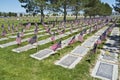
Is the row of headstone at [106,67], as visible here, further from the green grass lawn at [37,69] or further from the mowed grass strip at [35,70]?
the mowed grass strip at [35,70]

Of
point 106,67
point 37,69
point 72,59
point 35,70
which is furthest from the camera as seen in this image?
point 72,59

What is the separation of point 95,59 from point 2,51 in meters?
5.01

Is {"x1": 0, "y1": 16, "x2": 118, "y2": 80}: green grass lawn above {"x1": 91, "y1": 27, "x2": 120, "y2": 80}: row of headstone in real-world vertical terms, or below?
above

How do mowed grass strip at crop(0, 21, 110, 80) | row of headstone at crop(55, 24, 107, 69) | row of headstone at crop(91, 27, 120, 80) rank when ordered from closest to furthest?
mowed grass strip at crop(0, 21, 110, 80) → row of headstone at crop(91, 27, 120, 80) → row of headstone at crop(55, 24, 107, 69)

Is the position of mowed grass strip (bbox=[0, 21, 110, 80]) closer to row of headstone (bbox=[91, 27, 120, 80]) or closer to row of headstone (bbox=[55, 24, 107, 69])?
row of headstone (bbox=[55, 24, 107, 69])

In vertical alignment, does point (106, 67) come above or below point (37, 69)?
below

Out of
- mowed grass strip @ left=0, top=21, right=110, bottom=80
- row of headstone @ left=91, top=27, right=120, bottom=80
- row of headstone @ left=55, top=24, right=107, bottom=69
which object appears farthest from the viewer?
row of headstone @ left=55, top=24, right=107, bottom=69

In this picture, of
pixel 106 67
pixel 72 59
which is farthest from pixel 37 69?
pixel 106 67

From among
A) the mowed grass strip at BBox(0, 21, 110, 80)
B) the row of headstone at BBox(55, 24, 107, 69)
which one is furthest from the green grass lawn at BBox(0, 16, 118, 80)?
the row of headstone at BBox(55, 24, 107, 69)

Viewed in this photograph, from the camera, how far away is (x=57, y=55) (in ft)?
30.6

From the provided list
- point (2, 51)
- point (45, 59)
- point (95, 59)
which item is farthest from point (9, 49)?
point (95, 59)

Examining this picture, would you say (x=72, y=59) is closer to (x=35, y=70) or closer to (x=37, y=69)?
(x=37, y=69)

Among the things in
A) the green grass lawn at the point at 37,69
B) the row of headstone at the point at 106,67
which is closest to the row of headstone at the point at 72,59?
the green grass lawn at the point at 37,69

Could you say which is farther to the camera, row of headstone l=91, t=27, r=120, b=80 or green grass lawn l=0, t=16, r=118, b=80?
row of headstone l=91, t=27, r=120, b=80
